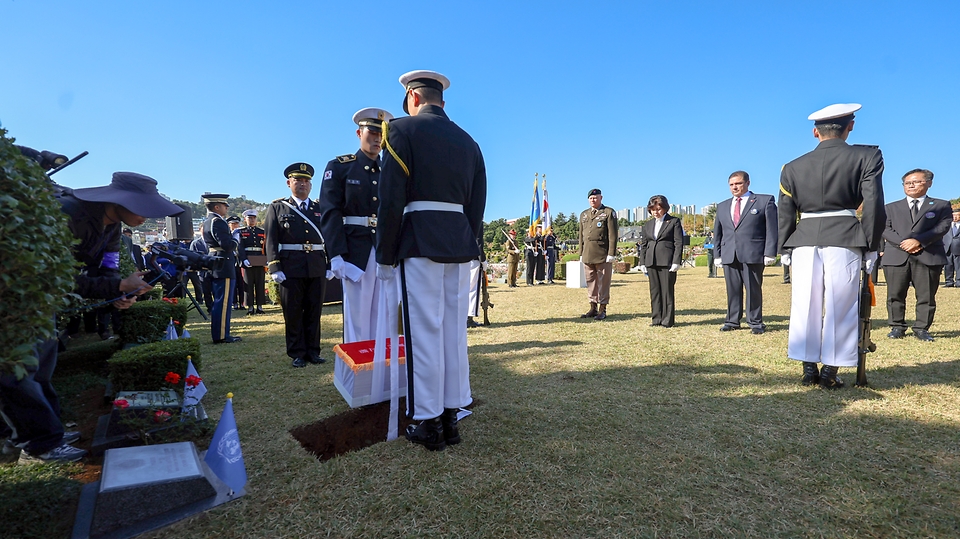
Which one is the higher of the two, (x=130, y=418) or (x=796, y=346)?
(x=796, y=346)

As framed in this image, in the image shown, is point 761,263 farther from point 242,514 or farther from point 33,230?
point 33,230

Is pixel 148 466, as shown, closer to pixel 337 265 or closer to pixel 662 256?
pixel 337 265

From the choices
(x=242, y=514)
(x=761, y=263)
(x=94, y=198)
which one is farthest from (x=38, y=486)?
(x=761, y=263)

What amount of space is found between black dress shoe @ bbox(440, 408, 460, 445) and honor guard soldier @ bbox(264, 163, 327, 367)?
100 inches

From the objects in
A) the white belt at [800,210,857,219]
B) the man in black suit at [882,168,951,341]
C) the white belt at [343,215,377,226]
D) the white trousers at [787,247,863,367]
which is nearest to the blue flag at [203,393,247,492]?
the white belt at [343,215,377,226]

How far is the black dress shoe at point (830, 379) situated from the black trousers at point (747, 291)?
101 inches

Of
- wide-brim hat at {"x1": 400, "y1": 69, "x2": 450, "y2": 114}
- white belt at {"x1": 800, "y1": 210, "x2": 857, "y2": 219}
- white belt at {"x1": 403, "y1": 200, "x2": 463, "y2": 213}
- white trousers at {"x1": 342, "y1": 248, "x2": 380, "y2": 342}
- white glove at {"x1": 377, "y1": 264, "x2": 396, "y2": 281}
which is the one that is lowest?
white trousers at {"x1": 342, "y1": 248, "x2": 380, "y2": 342}

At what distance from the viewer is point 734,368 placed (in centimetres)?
437

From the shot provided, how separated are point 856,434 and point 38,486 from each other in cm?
451

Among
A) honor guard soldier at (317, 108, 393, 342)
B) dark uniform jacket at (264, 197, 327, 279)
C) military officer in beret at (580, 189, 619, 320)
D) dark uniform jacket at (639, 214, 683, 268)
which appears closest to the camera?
honor guard soldier at (317, 108, 393, 342)

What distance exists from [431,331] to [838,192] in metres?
3.48

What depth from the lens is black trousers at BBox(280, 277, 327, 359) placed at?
16.1 ft

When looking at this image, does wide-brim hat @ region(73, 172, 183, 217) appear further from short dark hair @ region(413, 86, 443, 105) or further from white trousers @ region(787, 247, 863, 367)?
white trousers @ region(787, 247, 863, 367)

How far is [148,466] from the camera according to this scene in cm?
209
